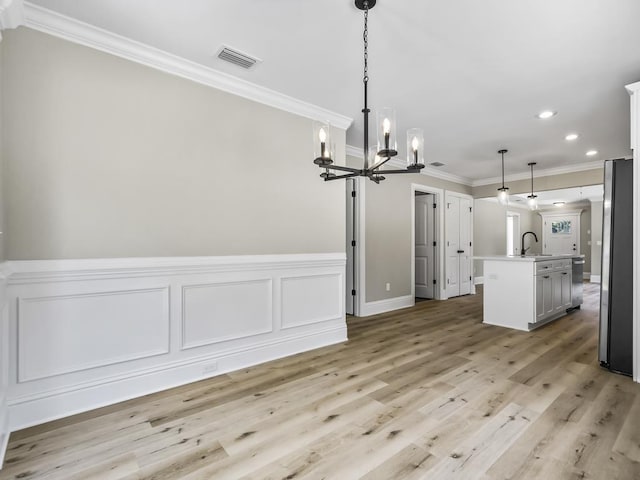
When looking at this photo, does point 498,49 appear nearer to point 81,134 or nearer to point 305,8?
point 305,8

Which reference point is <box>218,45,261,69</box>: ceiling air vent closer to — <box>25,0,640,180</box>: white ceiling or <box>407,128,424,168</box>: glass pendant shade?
<box>25,0,640,180</box>: white ceiling

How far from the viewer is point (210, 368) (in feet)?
8.90

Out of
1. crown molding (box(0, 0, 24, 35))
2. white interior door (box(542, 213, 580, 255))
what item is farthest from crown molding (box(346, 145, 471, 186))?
white interior door (box(542, 213, 580, 255))

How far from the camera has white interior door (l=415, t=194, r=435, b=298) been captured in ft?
21.2

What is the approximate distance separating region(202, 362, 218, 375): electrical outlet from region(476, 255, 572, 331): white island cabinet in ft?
12.2

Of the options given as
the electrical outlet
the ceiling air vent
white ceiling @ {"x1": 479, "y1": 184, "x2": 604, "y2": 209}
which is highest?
the ceiling air vent

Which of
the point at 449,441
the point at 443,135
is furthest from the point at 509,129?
the point at 449,441

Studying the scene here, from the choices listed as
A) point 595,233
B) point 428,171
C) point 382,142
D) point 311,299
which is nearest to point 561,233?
point 595,233

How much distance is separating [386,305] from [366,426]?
335cm

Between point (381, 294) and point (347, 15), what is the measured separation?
13.2 ft

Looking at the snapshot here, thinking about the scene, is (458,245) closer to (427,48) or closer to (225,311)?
(427,48)

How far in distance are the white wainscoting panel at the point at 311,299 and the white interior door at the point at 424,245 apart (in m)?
3.44

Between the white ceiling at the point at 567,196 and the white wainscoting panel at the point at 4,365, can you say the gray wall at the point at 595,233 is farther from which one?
the white wainscoting panel at the point at 4,365

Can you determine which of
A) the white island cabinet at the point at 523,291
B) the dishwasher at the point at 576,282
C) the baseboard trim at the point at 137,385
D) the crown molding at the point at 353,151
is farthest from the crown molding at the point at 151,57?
the dishwasher at the point at 576,282
